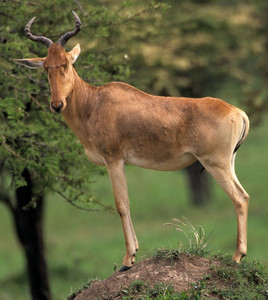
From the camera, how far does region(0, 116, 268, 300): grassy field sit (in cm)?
2556

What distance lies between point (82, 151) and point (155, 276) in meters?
5.52

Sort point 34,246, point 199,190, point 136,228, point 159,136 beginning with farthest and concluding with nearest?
point 199,190, point 136,228, point 34,246, point 159,136

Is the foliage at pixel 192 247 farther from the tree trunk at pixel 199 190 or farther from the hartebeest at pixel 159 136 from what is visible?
the tree trunk at pixel 199 190

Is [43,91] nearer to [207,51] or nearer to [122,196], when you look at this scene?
[122,196]

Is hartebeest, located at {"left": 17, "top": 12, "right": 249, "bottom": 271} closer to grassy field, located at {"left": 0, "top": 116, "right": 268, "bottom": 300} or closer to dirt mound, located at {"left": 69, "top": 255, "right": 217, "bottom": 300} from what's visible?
dirt mound, located at {"left": 69, "top": 255, "right": 217, "bottom": 300}

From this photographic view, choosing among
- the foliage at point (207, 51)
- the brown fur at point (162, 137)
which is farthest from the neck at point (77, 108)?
the foliage at point (207, 51)

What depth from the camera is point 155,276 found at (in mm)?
9281

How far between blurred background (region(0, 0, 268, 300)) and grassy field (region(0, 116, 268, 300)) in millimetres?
66

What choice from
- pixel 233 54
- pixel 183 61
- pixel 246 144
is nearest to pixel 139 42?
pixel 183 61

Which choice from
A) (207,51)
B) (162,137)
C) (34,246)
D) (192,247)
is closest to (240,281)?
(192,247)

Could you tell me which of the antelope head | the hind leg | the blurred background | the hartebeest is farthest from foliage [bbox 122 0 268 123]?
the antelope head

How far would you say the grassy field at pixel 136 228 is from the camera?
25562 mm

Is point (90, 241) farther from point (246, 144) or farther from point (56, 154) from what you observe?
point (246, 144)

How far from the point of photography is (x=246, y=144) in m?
49.9
